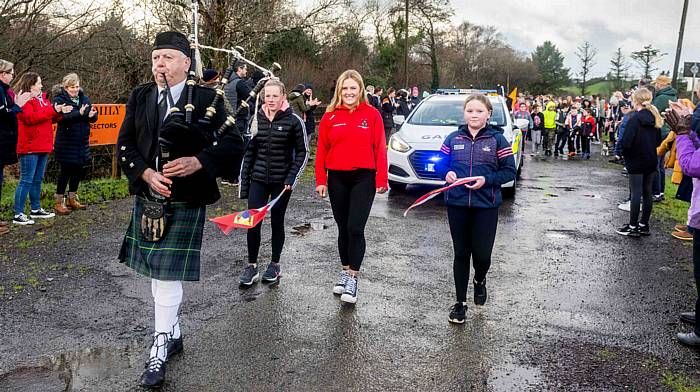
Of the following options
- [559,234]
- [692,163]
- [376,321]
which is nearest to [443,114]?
[559,234]

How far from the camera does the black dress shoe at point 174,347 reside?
4176mm

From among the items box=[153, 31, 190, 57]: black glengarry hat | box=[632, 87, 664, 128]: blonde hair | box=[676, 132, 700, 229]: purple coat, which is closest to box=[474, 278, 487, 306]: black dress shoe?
box=[676, 132, 700, 229]: purple coat

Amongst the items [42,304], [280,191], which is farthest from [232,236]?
[42,304]

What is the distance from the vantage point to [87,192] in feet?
33.1

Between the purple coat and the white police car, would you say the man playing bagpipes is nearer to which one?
the purple coat

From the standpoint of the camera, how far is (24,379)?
12.5ft

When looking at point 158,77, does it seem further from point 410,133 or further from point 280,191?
point 410,133

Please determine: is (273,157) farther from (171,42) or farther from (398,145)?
(398,145)

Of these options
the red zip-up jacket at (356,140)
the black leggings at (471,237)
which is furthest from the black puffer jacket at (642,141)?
the red zip-up jacket at (356,140)

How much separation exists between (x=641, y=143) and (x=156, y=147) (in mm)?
6684

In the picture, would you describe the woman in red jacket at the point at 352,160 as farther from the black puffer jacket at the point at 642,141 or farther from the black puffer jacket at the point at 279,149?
the black puffer jacket at the point at 642,141

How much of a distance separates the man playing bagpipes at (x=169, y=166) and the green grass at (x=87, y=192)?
5904 mm

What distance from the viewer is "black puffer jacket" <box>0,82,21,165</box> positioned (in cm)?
722

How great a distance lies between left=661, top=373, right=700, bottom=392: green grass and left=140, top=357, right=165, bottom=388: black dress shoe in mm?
3231
